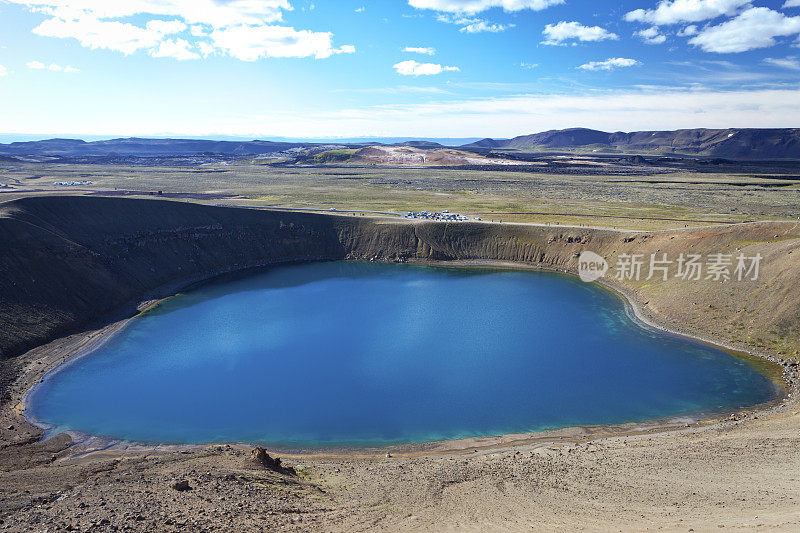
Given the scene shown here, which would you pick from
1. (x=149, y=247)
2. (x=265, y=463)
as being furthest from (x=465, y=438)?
(x=149, y=247)

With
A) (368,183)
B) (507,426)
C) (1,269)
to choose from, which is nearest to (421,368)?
(507,426)

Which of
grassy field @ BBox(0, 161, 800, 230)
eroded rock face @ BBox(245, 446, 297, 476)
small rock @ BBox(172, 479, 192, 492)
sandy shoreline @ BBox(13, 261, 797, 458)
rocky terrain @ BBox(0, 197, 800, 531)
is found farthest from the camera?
grassy field @ BBox(0, 161, 800, 230)

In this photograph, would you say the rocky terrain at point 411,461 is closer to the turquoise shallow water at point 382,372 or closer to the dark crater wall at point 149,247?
the dark crater wall at point 149,247

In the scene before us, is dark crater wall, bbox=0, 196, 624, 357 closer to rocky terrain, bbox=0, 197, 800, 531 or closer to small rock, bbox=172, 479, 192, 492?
rocky terrain, bbox=0, 197, 800, 531

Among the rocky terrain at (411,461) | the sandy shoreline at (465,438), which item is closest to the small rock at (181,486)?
the rocky terrain at (411,461)

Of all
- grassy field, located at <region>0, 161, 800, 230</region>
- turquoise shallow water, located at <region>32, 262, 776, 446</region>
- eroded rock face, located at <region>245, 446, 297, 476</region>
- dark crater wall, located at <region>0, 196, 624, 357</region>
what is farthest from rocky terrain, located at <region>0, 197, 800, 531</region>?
grassy field, located at <region>0, 161, 800, 230</region>
